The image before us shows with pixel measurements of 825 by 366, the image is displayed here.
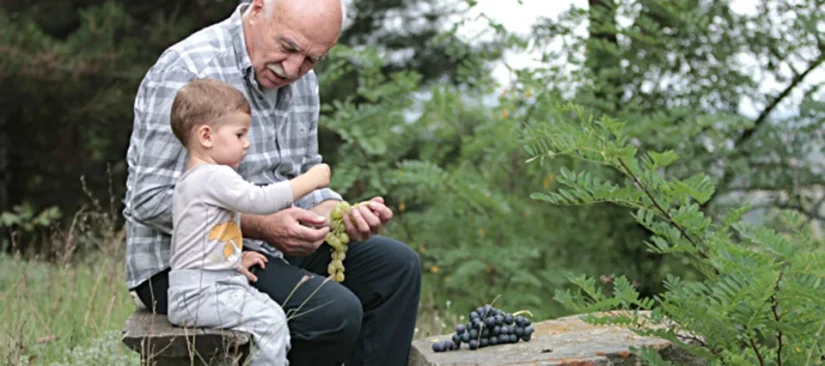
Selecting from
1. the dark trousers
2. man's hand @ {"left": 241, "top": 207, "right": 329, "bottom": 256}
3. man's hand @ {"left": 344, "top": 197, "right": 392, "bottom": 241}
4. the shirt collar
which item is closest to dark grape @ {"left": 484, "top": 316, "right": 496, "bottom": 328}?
the dark trousers

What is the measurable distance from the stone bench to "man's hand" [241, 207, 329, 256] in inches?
14.7

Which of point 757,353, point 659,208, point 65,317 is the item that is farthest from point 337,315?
point 65,317

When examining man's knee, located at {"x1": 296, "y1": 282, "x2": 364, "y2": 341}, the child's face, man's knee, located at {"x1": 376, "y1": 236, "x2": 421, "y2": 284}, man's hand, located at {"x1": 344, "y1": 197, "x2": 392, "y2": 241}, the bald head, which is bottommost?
man's knee, located at {"x1": 376, "y1": 236, "x2": 421, "y2": 284}

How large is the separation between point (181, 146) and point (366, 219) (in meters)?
0.58

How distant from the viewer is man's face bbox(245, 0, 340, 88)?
3115 millimetres

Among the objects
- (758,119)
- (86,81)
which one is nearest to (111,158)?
(86,81)

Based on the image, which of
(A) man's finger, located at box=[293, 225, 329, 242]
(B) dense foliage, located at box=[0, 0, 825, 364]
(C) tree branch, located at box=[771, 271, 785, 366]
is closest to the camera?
(C) tree branch, located at box=[771, 271, 785, 366]

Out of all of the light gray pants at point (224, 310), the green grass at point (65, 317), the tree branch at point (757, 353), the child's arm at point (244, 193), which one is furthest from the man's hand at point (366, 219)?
the tree branch at point (757, 353)

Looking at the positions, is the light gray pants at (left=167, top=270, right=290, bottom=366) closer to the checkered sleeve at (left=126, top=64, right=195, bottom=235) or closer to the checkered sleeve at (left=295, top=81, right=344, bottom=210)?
the checkered sleeve at (left=126, top=64, right=195, bottom=235)

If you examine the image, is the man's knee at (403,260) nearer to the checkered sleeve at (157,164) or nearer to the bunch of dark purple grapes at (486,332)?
the bunch of dark purple grapes at (486,332)

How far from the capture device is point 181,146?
298 centimetres

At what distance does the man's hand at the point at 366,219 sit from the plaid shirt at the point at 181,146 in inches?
11.2

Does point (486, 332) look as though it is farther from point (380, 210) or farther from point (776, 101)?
point (776, 101)

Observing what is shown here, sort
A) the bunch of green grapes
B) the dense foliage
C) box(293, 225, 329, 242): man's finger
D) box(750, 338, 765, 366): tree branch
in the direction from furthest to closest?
the dense foliage, the bunch of green grapes, box(293, 225, 329, 242): man's finger, box(750, 338, 765, 366): tree branch
